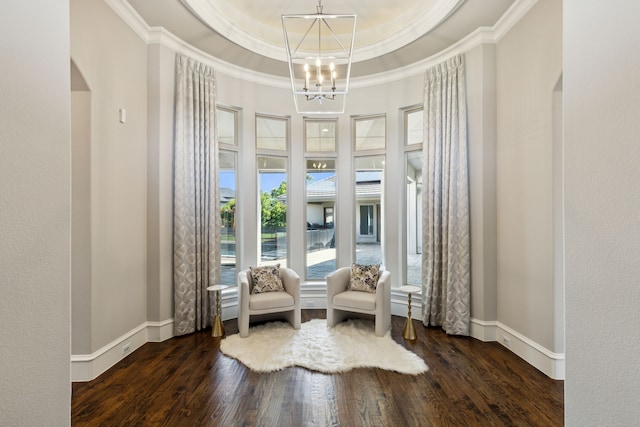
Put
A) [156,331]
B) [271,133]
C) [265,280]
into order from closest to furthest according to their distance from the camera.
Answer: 1. [156,331]
2. [265,280]
3. [271,133]

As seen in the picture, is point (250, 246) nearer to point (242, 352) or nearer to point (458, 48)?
point (242, 352)

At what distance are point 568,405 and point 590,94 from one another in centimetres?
108

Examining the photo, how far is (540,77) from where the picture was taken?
9.98 ft

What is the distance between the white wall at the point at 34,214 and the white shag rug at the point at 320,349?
2290 millimetres

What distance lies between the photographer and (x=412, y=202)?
16.5 ft

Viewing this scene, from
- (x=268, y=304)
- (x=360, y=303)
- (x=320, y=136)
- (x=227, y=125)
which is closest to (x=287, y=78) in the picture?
(x=320, y=136)

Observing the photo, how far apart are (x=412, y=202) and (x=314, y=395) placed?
330cm

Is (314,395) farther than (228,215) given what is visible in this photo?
No

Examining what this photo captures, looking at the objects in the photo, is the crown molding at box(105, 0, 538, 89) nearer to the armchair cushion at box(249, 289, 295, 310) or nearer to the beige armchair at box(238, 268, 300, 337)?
the beige armchair at box(238, 268, 300, 337)

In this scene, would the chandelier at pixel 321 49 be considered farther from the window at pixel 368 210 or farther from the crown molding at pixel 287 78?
the window at pixel 368 210

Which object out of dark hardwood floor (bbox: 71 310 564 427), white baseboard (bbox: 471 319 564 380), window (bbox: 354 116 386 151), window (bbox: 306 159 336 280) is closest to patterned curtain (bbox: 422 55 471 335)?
white baseboard (bbox: 471 319 564 380)

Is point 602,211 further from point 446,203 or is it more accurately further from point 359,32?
point 359,32

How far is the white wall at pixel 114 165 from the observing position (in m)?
2.90

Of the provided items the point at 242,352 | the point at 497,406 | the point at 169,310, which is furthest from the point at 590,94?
the point at 169,310
